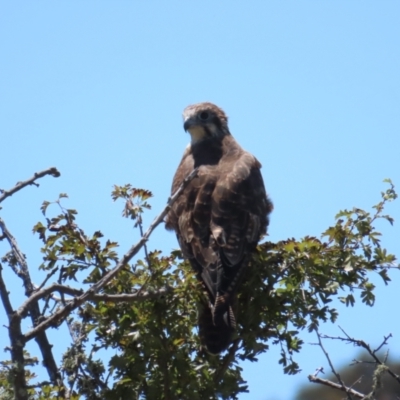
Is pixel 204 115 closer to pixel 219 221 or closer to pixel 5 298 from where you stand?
pixel 219 221

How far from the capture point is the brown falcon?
518 centimetres

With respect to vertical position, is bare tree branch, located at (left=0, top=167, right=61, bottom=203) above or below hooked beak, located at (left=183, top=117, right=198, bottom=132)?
below

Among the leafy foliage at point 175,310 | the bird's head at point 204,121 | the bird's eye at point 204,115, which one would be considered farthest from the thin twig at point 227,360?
the bird's eye at point 204,115

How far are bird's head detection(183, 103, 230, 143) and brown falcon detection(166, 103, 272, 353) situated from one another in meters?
0.26

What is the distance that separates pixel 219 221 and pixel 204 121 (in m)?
2.39

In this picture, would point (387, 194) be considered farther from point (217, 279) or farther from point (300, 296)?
point (217, 279)

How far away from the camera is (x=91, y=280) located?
4.76 metres

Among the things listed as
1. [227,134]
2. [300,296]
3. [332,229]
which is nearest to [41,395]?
[300,296]

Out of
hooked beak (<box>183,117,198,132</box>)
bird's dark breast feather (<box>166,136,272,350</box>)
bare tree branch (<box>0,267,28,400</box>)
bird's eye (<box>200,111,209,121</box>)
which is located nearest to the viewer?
bare tree branch (<box>0,267,28,400</box>)

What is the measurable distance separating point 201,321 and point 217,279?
53 centimetres

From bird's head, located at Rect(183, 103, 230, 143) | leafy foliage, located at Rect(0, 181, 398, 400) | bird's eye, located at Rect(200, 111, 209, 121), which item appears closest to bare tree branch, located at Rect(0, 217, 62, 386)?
leafy foliage, located at Rect(0, 181, 398, 400)

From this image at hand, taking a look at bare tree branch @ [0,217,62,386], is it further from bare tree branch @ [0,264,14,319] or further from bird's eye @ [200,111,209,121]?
bird's eye @ [200,111,209,121]

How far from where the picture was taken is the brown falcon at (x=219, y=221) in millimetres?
5180

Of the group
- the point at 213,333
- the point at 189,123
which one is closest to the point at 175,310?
the point at 213,333
